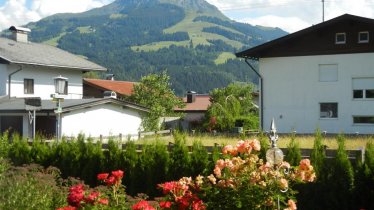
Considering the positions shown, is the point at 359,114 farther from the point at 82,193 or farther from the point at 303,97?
the point at 82,193

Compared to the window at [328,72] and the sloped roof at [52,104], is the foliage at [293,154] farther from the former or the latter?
the window at [328,72]

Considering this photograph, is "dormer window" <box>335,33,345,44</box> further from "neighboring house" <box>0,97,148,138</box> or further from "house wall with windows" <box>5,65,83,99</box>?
"house wall with windows" <box>5,65,83,99</box>

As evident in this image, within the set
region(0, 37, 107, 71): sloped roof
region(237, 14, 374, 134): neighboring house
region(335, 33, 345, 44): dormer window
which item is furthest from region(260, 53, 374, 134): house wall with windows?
region(0, 37, 107, 71): sloped roof

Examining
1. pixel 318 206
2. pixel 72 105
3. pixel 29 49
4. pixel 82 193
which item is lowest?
pixel 318 206

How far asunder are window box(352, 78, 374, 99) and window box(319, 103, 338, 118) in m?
1.34

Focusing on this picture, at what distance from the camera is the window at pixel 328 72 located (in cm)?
3136

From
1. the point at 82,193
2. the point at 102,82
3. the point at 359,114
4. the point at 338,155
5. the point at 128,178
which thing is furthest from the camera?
the point at 102,82

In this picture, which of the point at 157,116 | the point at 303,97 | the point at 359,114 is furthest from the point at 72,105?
the point at 359,114

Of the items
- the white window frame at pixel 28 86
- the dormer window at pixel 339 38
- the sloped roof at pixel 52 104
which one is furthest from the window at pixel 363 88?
the white window frame at pixel 28 86

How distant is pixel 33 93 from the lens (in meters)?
33.3

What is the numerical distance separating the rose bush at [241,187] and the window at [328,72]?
2557cm

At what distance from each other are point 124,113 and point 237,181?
2656 centimetres

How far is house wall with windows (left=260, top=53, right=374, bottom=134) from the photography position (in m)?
30.7

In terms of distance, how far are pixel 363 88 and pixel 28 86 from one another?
2061 cm
